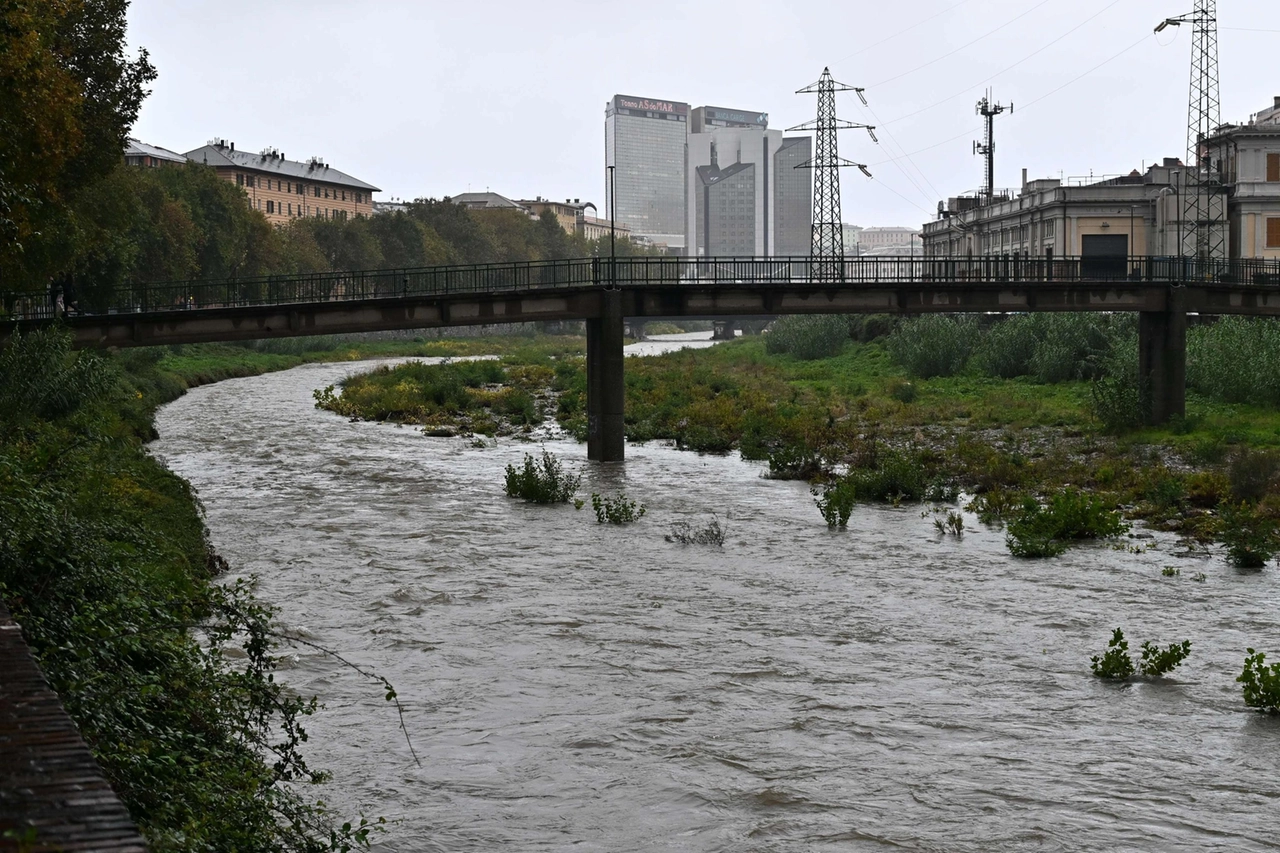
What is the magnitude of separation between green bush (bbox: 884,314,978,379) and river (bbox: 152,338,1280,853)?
3579 centimetres

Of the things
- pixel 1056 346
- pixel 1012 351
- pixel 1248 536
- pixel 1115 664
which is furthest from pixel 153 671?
pixel 1012 351

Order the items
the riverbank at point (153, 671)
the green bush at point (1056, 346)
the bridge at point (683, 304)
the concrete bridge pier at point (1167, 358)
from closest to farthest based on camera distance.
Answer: the riverbank at point (153, 671) → the bridge at point (683, 304) → the concrete bridge pier at point (1167, 358) → the green bush at point (1056, 346)

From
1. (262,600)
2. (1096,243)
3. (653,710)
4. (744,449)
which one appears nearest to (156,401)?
(744,449)

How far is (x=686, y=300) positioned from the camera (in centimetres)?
4578

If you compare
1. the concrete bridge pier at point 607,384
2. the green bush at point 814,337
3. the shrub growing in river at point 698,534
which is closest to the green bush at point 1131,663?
the shrub growing in river at point 698,534

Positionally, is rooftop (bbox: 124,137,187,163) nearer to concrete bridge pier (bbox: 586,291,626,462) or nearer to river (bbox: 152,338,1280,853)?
concrete bridge pier (bbox: 586,291,626,462)

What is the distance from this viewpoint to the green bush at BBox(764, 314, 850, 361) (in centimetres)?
8694

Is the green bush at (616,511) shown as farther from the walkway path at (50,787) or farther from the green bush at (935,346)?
the green bush at (935,346)

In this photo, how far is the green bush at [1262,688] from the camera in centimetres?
1628

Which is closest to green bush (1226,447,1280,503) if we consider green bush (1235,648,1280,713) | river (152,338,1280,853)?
river (152,338,1280,853)

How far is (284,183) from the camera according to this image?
16425 centimetres

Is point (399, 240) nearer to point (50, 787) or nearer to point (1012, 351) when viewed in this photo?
point (1012, 351)

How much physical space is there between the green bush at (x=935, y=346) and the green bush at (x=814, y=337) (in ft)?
37.0

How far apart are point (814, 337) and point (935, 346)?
19946 mm
